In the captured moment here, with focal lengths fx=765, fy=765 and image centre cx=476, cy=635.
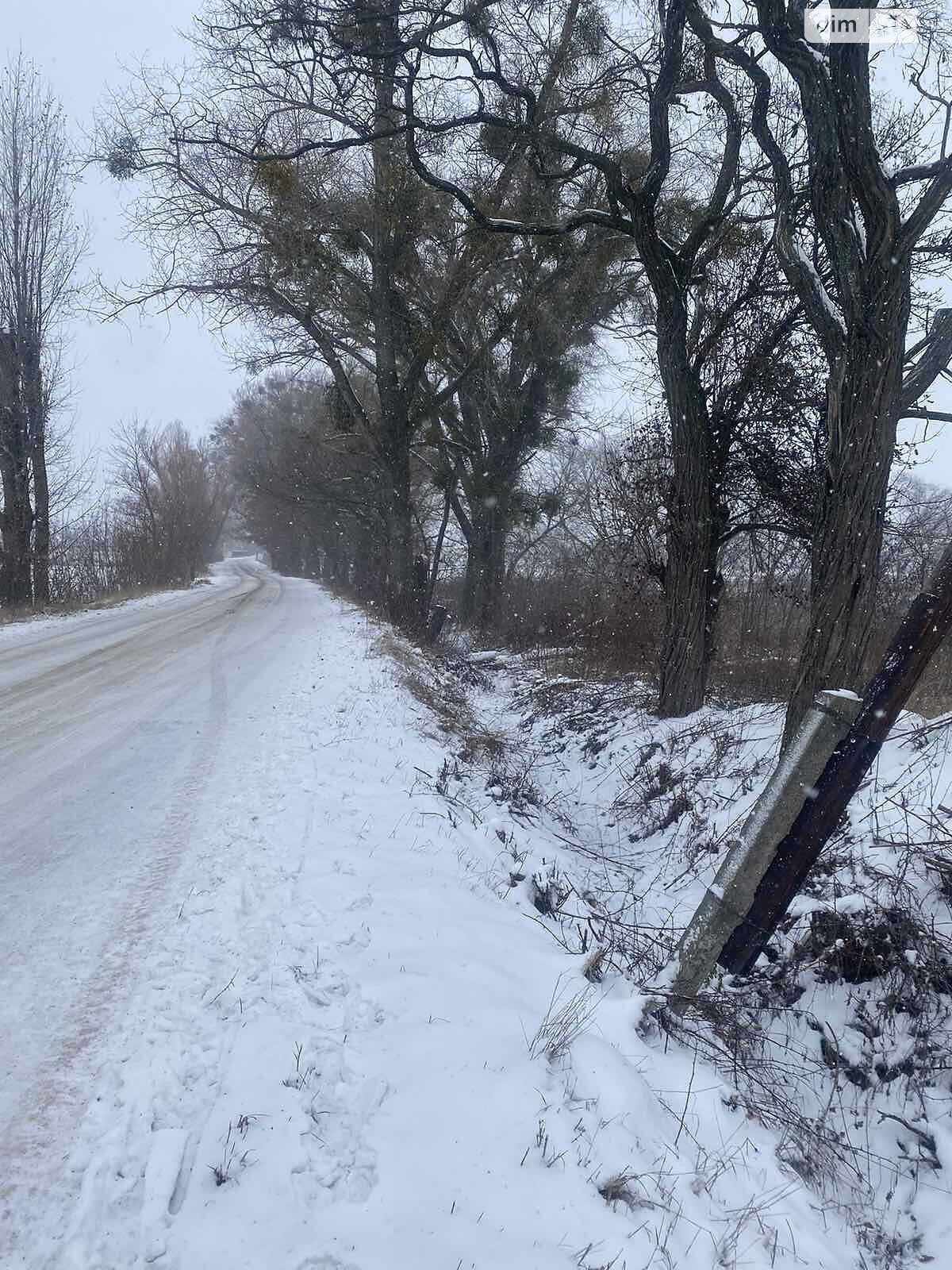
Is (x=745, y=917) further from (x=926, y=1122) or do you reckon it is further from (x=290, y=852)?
(x=290, y=852)

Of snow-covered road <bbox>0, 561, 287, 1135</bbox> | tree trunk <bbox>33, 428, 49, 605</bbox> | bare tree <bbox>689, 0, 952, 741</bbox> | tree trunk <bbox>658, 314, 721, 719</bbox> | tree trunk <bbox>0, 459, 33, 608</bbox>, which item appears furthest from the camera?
tree trunk <bbox>33, 428, 49, 605</bbox>

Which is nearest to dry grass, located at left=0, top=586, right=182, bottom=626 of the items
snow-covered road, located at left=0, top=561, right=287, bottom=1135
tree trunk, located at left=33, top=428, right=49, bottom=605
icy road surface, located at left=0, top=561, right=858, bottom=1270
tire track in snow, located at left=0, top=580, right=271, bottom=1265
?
tree trunk, located at left=33, top=428, right=49, bottom=605

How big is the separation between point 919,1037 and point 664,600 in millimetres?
5478

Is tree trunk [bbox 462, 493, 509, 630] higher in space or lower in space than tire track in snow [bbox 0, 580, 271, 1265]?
higher

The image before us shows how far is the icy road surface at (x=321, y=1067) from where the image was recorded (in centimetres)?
229

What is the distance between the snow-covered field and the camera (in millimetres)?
2307

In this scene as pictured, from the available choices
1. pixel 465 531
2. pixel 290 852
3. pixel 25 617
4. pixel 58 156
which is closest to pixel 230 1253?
pixel 290 852

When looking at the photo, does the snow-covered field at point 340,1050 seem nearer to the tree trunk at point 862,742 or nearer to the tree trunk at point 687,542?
the tree trunk at point 862,742

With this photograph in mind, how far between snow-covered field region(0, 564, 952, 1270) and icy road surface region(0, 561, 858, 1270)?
0.01 meters

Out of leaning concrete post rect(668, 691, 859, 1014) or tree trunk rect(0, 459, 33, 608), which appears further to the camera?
tree trunk rect(0, 459, 33, 608)

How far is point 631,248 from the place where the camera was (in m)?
12.3

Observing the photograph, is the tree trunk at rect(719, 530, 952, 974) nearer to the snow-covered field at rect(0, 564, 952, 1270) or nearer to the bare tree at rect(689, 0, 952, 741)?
the snow-covered field at rect(0, 564, 952, 1270)

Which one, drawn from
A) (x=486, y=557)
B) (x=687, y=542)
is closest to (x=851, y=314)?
(x=687, y=542)

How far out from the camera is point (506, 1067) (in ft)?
9.98
